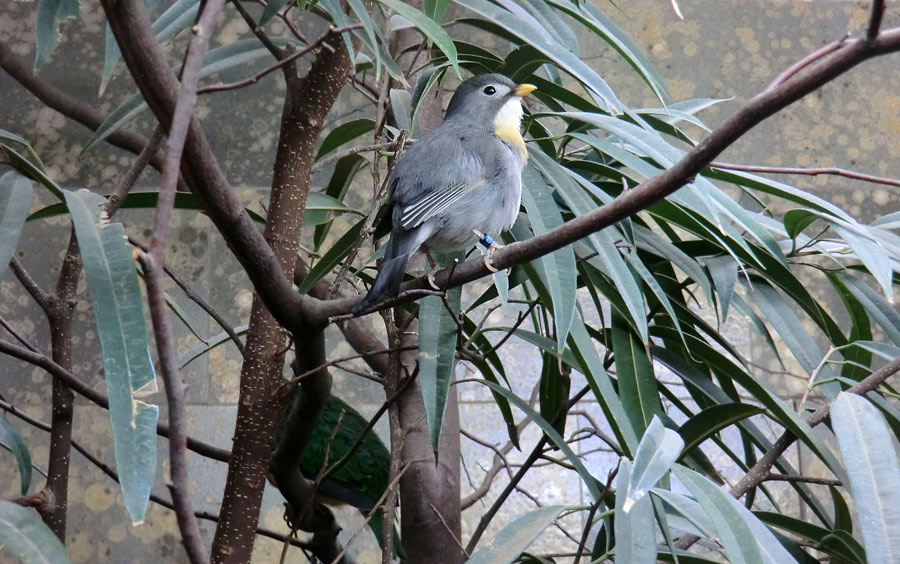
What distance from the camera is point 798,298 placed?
1.41 meters

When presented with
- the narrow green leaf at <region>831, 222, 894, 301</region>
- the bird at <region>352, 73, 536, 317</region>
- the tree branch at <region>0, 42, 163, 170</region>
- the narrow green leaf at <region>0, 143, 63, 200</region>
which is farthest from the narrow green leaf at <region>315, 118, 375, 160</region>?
the narrow green leaf at <region>831, 222, 894, 301</region>

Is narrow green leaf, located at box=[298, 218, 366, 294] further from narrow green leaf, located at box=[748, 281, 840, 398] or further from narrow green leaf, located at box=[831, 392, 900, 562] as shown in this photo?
narrow green leaf, located at box=[831, 392, 900, 562]

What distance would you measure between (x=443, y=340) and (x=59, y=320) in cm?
55

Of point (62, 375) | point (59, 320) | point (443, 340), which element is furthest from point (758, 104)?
point (59, 320)

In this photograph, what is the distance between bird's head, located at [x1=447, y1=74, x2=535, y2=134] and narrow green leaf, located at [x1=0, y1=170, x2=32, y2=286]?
2.97ft

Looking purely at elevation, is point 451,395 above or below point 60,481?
above

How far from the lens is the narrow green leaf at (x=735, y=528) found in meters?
0.86

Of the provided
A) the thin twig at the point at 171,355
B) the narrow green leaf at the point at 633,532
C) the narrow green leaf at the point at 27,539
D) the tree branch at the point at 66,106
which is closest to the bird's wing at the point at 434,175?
the narrow green leaf at the point at 633,532

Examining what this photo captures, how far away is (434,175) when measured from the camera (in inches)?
59.0

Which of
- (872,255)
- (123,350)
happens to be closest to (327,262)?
(123,350)

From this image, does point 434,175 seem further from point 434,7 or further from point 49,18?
point 49,18

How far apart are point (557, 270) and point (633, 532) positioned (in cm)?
33

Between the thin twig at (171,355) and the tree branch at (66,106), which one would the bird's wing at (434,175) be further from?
the tree branch at (66,106)

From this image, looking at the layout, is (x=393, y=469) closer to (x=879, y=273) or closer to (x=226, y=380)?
(x=879, y=273)
